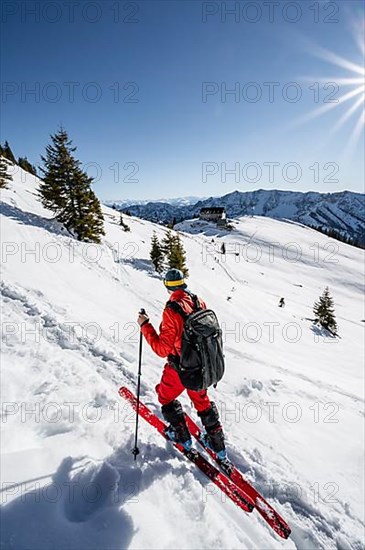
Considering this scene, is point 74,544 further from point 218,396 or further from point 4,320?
point 4,320

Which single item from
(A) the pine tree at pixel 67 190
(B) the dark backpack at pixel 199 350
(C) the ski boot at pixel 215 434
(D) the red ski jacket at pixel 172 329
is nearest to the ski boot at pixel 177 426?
(C) the ski boot at pixel 215 434

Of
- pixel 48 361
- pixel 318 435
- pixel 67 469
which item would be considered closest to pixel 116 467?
pixel 67 469

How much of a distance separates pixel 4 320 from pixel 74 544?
500cm

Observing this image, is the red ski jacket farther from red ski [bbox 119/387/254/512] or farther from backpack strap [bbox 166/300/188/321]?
red ski [bbox 119/387/254/512]

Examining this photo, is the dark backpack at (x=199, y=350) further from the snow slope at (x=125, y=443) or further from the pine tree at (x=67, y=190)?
the pine tree at (x=67, y=190)

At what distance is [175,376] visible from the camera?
4.24 metres

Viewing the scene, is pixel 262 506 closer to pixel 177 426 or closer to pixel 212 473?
pixel 212 473

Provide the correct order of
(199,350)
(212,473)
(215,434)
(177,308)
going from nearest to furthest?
(199,350), (177,308), (212,473), (215,434)

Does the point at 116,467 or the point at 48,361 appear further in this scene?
the point at 48,361

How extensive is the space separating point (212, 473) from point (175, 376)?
1470mm

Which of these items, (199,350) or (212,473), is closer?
(199,350)

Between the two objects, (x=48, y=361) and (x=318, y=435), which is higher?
(x=48, y=361)

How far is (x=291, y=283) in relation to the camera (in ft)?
165

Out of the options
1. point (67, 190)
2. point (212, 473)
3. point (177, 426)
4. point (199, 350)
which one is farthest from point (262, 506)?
point (67, 190)
